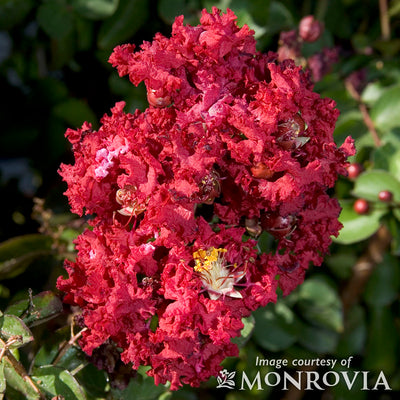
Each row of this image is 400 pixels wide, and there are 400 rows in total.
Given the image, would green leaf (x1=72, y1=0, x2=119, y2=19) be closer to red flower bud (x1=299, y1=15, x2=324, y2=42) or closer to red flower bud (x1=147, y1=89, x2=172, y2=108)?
red flower bud (x1=299, y1=15, x2=324, y2=42)

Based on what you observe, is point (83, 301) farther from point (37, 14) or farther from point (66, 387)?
point (37, 14)

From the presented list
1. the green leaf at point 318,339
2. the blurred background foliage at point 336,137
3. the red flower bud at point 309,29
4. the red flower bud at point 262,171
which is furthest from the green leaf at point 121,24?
the green leaf at point 318,339

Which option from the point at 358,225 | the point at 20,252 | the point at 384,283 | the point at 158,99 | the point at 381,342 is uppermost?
the point at 158,99

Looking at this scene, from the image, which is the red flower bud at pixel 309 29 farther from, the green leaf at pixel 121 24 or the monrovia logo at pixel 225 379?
the monrovia logo at pixel 225 379

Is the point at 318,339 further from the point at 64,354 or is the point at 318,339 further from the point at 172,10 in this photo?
the point at 172,10

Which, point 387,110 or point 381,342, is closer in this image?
point 387,110

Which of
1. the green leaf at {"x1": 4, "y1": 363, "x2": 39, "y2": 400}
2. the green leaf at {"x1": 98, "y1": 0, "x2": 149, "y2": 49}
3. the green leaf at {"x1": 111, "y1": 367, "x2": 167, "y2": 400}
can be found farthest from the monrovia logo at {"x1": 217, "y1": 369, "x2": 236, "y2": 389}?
the green leaf at {"x1": 98, "y1": 0, "x2": 149, "y2": 49}

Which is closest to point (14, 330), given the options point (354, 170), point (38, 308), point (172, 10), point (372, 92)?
point (38, 308)
